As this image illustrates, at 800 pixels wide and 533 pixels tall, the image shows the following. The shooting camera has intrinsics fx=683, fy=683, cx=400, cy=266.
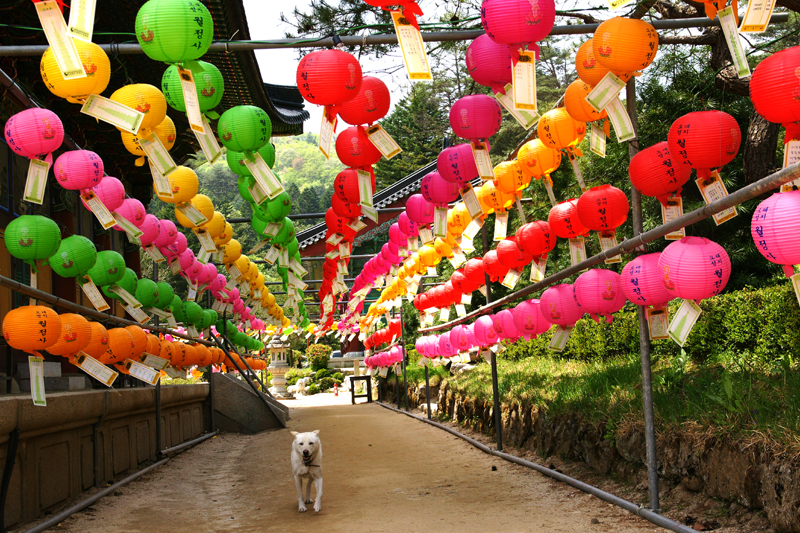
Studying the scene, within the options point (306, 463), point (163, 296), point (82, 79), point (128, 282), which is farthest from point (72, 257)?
point (163, 296)

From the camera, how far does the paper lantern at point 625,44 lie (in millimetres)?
4008

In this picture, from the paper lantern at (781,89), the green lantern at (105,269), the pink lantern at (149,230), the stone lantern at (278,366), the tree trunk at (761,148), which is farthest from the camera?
the stone lantern at (278,366)

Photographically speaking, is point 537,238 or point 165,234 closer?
point 537,238

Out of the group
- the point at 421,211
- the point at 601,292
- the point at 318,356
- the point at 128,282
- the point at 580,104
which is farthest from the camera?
the point at 318,356

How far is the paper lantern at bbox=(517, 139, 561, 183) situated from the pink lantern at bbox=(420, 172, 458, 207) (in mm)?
695

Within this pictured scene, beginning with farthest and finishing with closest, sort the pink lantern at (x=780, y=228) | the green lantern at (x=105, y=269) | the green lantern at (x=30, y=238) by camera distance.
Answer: the green lantern at (x=105, y=269)
the green lantern at (x=30, y=238)
the pink lantern at (x=780, y=228)

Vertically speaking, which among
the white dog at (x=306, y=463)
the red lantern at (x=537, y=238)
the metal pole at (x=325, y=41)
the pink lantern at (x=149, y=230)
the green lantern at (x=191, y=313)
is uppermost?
the metal pole at (x=325, y=41)

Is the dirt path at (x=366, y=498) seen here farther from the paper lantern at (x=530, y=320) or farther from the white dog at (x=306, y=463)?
the paper lantern at (x=530, y=320)

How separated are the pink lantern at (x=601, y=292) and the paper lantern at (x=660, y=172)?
3.13ft

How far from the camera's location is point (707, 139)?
399 centimetres

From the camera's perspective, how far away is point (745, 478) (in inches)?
165

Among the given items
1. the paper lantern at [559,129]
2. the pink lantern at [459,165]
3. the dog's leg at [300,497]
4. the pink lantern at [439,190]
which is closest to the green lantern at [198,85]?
the pink lantern at [459,165]

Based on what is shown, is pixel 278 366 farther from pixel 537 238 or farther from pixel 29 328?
pixel 29 328

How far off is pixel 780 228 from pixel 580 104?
205 centimetres
